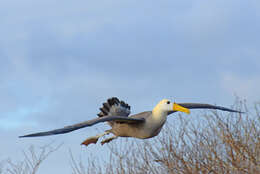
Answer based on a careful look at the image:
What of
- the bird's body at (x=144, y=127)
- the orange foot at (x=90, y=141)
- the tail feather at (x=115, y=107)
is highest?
the tail feather at (x=115, y=107)

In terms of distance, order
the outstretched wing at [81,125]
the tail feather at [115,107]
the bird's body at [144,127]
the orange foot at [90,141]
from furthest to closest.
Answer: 1. the orange foot at [90,141]
2. the tail feather at [115,107]
3. the bird's body at [144,127]
4. the outstretched wing at [81,125]

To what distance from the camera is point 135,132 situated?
10180 mm

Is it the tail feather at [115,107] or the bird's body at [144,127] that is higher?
the tail feather at [115,107]

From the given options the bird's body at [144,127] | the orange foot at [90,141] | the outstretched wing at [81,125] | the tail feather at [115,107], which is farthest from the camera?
the orange foot at [90,141]

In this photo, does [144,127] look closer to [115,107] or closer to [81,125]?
[115,107]

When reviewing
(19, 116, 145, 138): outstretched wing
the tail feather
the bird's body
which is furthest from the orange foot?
(19, 116, 145, 138): outstretched wing

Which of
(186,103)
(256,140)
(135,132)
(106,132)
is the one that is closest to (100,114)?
(106,132)

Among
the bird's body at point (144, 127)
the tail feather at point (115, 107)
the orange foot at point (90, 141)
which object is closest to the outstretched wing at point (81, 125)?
the bird's body at point (144, 127)

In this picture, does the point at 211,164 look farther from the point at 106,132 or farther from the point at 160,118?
the point at 106,132

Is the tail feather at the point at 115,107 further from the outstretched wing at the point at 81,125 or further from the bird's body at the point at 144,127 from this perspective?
the outstretched wing at the point at 81,125

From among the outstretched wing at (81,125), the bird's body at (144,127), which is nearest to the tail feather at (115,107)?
the bird's body at (144,127)

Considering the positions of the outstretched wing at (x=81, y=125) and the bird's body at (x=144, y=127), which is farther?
the bird's body at (x=144, y=127)

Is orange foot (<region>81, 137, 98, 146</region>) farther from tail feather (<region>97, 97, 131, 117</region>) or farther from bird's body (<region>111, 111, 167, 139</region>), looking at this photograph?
bird's body (<region>111, 111, 167, 139</region>)

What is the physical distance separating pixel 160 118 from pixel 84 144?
2450 millimetres
